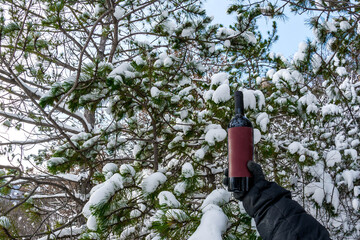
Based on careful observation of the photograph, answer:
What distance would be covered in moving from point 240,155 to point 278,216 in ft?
1.08

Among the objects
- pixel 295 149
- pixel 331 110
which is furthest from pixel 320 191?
pixel 331 110

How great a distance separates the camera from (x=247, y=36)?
2.98 metres

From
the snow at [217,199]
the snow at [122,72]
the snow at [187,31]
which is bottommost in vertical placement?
the snow at [217,199]

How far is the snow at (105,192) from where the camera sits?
167cm

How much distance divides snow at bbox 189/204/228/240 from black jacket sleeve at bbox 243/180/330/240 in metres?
0.18

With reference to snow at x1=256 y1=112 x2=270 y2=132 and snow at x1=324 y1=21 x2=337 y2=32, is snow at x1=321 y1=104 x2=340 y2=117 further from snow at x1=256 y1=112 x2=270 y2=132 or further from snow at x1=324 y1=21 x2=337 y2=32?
snow at x1=256 y1=112 x2=270 y2=132

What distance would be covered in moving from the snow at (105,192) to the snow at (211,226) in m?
0.73

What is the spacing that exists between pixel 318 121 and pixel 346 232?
84.3 inches

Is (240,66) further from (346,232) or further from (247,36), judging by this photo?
(346,232)

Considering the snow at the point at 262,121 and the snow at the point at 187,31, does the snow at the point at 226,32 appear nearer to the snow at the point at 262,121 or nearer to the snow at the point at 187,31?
the snow at the point at 187,31

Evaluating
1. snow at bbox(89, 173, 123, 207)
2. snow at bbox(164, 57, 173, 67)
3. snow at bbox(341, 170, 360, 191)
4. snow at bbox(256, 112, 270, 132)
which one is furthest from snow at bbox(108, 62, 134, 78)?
snow at bbox(341, 170, 360, 191)

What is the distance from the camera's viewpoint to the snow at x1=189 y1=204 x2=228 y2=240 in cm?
112

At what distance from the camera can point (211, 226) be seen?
120 centimetres

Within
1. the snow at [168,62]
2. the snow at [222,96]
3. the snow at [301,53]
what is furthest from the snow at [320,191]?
the snow at [168,62]
